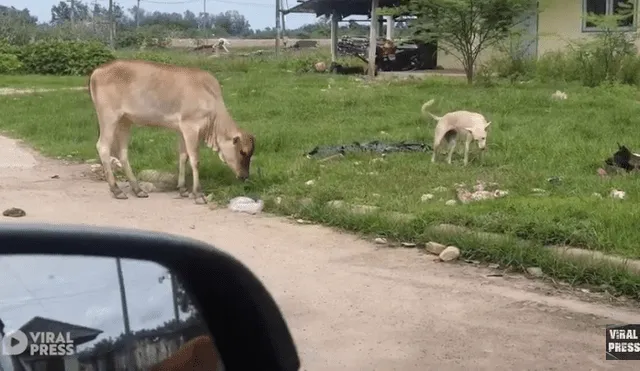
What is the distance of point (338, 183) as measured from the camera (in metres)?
9.47

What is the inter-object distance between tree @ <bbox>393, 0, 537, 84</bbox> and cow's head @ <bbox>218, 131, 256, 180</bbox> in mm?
10143

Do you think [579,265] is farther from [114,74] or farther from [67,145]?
[67,145]

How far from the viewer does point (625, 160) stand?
31.6 ft

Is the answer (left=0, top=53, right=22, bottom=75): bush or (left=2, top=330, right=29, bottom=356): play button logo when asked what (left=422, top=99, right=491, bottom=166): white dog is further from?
(left=0, top=53, right=22, bottom=75): bush

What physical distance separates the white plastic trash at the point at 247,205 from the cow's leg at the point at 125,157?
119 cm

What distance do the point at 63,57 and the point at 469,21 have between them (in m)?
A: 15.4

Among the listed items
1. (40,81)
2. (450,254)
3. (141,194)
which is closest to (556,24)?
(40,81)

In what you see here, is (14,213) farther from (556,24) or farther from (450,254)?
(556,24)

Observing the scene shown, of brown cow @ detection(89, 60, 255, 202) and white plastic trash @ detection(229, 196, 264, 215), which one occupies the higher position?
brown cow @ detection(89, 60, 255, 202)

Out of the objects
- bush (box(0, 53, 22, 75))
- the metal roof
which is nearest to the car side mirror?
the metal roof

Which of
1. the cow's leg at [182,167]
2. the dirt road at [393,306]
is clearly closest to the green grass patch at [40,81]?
the cow's leg at [182,167]

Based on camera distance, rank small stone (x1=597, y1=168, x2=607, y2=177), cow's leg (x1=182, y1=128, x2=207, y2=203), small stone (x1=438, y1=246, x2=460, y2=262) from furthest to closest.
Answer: cow's leg (x1=182, y1=128, x2=207, y2=203)
small stone (x1=597, y1=168, x2=607, y2=177)
small stone (x1=438, y1=246, x2=460, y2=262)

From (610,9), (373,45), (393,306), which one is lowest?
(393,306)

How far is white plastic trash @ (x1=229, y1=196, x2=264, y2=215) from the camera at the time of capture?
9.19 meters
